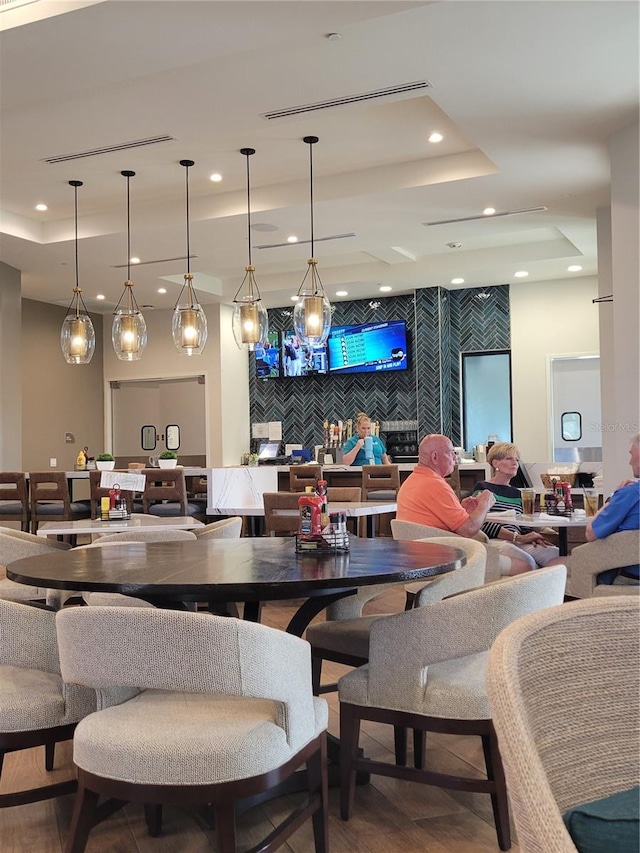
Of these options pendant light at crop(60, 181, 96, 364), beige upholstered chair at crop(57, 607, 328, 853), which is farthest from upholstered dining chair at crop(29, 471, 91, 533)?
beige upholstered chair at crop(57, 607, 328, 853)

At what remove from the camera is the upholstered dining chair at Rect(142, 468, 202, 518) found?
22.7 feet

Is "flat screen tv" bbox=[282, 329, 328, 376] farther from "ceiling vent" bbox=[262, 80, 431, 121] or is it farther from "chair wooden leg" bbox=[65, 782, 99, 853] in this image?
"chair wooden leg" bbox=[65, 782, 99, 853]

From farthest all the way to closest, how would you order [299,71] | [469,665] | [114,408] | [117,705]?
[114,408]
[299,71]
[469,665]
[117,705]

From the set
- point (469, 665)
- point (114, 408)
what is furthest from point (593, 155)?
point (114, 408)

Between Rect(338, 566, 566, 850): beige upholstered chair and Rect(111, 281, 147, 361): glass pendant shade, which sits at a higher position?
Rect(111, 281, 147, 361): glass pendant shade

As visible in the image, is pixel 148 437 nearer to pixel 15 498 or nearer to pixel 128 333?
pixel 15 498

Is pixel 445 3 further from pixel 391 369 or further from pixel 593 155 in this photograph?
pixel 391 369

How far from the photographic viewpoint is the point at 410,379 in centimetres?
1118

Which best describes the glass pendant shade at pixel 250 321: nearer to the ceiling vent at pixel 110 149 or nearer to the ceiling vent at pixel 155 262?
the ceiling vent at pixel 110 149

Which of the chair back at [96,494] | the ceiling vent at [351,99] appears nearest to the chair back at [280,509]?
the chair back at [96,494]

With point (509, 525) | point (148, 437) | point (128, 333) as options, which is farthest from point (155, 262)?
point (509, 525)

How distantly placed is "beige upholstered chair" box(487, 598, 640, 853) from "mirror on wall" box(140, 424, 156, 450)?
1112cm

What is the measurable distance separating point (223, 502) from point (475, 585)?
10.9 ft

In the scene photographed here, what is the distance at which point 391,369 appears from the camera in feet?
36.7
